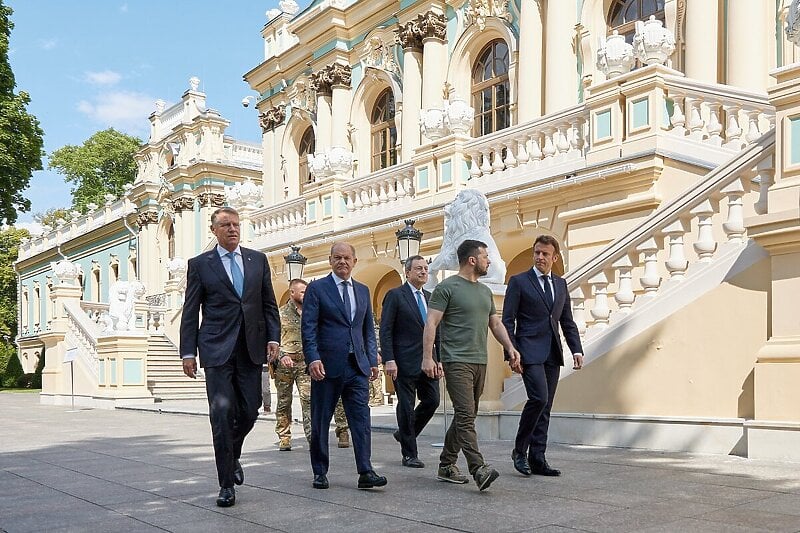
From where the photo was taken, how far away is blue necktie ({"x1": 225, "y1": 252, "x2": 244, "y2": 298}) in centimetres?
626

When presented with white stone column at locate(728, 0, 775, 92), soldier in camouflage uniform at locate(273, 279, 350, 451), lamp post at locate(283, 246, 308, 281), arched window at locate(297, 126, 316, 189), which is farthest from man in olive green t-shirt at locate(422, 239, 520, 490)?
arched window at locate(297, 126, 316, 189)

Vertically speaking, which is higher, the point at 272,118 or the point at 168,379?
the point at 272,118

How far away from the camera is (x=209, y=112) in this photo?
3734 cm

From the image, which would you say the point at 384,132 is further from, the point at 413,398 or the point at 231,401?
the point at 231,401

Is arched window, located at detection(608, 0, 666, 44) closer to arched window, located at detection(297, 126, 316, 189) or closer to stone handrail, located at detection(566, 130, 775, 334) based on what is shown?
stone handrail, located at detection(566, 130, 775, 334)

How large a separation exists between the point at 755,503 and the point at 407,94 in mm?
17852

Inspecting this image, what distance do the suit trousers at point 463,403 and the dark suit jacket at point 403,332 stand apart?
1375mm

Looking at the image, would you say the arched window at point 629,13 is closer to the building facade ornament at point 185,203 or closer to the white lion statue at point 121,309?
the white lion statue at point 121,309

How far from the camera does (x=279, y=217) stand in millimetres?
21234

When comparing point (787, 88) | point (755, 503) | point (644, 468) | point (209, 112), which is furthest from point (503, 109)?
point (209, 112)

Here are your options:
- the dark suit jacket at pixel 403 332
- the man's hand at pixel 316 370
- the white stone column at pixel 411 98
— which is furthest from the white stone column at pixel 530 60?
the man's hand at pixel 316 370

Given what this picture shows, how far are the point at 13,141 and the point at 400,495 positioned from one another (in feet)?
78.2

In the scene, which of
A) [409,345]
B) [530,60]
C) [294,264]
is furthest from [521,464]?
[530,60]

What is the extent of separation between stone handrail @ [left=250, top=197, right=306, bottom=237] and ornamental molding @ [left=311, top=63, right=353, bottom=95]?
5.16 metres
